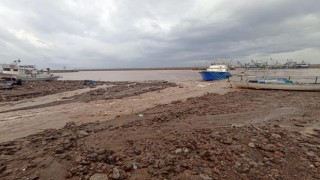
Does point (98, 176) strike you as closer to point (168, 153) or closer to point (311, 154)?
point (168, 153)

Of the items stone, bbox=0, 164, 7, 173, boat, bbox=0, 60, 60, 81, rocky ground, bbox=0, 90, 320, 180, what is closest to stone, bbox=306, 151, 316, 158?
rocky ground, bbox=0, 90, 320, 180

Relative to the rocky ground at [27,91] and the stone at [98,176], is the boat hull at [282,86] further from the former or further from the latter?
the rocky ground at [27,91]

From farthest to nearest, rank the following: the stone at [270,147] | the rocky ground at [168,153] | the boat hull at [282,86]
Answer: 1. the boat hull at [282,86]
2. the stone at [270,147]
3. the rocky ground at [168,153]

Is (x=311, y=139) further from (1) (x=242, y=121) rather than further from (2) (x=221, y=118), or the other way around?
(2) (x=221, y=118)

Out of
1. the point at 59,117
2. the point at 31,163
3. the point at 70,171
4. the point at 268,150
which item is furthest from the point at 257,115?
the point at 59,117

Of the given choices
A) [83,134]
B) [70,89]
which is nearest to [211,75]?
[70,89]

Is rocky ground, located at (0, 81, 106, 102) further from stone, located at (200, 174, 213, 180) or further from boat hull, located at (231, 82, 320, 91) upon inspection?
boat hull, located at (231, 82, 320, 91)

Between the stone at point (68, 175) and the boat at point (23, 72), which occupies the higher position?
the boat at point (23, 72)

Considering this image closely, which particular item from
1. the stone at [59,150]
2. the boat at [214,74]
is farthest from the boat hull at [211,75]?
the stone at [59,150]

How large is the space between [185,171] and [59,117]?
34.1 feet

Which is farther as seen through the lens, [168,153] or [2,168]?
[168,153]

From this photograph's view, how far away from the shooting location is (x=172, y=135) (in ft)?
24.9

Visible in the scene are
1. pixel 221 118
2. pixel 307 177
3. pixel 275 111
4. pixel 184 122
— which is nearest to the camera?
pixel 307 177

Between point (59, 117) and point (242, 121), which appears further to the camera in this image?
point (59, 117)
